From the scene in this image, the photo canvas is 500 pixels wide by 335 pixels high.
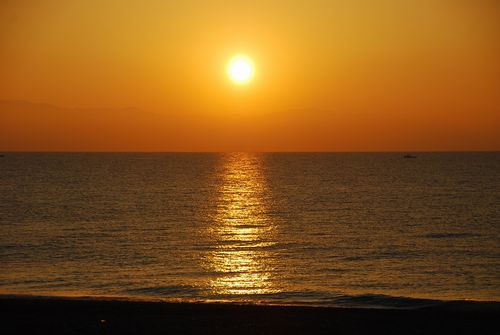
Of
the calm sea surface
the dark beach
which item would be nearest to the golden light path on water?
the calm sea surface

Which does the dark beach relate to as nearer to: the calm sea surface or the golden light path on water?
the calm sea surface

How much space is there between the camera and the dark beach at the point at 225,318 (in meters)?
21.4

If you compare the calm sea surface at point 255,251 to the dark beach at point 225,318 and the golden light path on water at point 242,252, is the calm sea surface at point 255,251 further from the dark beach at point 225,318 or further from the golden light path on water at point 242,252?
the dark beach at point 225,318

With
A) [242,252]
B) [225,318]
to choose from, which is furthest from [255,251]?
[225,318]

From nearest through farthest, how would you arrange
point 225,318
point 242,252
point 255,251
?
1. point 225,318
2. point 242,252
3. point 255,251

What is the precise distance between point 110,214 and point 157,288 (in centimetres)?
4099

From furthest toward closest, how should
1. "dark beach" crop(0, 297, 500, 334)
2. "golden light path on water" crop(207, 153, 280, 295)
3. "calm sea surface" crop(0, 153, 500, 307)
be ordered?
1. "golden light path on water" crop(207, 153, 280, 295)
2. "calm sea surface" crop(0, 153, 500, 307)
3. "dark beach" crop(0, 297, 500, 334)

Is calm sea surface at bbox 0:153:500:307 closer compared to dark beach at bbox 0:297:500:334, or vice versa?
dark beach at bbox 0:297:500:334

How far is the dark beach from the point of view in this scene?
21.4 m

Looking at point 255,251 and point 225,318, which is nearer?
point 225,318

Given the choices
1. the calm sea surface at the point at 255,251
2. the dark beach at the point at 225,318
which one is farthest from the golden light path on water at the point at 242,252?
the dark beach at the point at 225,318

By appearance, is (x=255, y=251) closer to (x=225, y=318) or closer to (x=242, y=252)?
(x=242, y=252)

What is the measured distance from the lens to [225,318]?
23.4 m

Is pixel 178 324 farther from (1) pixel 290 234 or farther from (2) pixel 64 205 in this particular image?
(2) pixel 64 205
